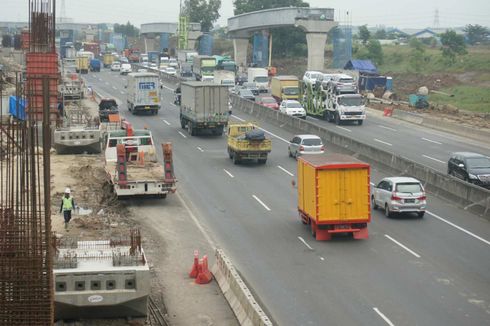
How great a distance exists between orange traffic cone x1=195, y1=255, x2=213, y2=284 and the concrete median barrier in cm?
19

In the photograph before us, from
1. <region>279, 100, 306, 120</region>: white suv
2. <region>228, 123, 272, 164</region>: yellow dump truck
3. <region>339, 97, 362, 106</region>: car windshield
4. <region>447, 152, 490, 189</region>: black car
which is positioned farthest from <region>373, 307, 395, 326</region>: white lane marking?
<region>279, 100, 306, 120</region>: white suv

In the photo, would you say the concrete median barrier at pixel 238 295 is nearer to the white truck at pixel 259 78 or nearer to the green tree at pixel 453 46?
the white truck at pixel 259 78

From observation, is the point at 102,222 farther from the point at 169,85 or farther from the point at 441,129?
the point at 169,85

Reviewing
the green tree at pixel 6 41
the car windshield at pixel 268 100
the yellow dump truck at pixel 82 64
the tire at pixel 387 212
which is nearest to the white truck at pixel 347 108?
the car windshield at pixel 268 100

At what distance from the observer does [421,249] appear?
27.2 meters

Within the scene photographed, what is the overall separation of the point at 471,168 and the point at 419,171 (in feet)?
6.71

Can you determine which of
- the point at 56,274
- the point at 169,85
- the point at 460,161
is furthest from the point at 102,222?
the point at 169,85

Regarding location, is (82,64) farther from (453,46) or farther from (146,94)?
(146,94)

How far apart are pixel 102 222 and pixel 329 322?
11.9 m

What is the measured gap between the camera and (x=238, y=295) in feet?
68.7

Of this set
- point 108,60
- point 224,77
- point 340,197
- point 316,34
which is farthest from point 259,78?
point 340,197

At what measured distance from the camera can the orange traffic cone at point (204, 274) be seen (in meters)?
23.3

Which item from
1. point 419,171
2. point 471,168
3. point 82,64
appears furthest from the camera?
point 82,64

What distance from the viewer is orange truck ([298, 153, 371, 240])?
91.0 feet
